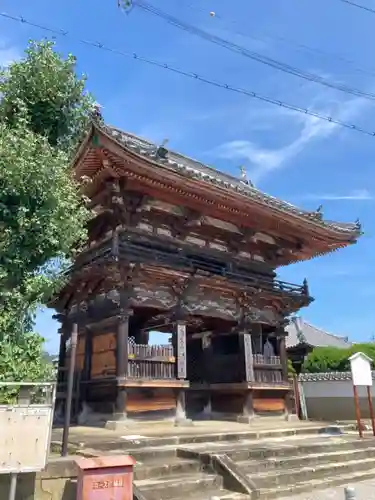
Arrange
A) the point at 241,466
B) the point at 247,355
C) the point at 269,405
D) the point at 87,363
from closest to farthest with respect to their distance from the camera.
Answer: the point at 241,466, the point at 87,363, the point at 247,355, the point at 269,405

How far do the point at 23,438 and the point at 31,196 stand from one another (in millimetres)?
3934

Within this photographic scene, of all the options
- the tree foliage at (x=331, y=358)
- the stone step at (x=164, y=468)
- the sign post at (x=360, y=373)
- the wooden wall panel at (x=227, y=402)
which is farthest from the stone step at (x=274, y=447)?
the tree foliage at (x=331, y=358)

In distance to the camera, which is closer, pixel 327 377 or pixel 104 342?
pixel 104 342

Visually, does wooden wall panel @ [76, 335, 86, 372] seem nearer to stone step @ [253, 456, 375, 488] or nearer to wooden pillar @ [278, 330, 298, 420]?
wooden pillar @ [278, 330, 298, 420]

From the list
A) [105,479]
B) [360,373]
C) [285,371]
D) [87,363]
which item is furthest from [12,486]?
[285,371]

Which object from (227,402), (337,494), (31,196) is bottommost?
(337,494)

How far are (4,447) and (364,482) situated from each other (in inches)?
274

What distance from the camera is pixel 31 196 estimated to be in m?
7.62

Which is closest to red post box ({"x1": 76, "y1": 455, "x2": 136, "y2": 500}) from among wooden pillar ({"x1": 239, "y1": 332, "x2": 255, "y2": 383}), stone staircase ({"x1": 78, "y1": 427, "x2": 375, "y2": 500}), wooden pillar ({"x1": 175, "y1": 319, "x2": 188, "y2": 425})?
stone staircase ({"x1": 78, "y1": 427, "x2": 375, "y2": 500})

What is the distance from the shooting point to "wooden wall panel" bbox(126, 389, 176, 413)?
12.4m

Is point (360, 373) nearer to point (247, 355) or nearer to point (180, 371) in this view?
point (247, 355)

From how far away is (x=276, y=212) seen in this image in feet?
50.8

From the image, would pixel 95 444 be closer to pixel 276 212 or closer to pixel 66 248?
pixel 66 248

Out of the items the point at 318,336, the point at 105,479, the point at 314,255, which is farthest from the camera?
the point at 318,336
